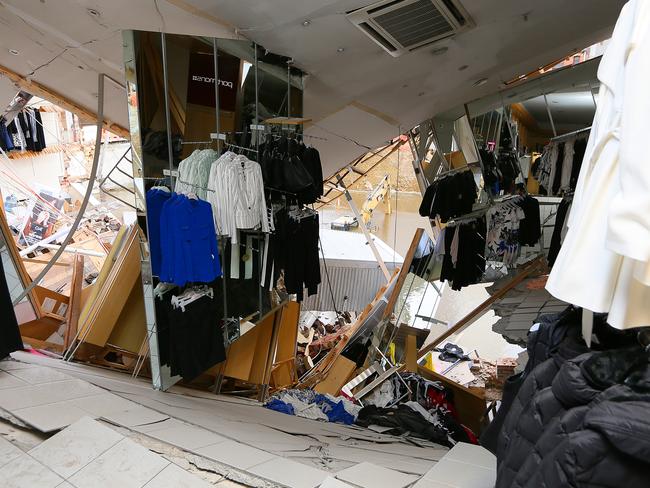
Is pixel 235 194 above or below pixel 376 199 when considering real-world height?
below

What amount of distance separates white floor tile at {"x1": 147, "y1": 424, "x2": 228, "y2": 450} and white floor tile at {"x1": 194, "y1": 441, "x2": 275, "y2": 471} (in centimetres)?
4

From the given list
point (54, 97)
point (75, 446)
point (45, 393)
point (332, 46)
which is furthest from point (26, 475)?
point (54, 97)

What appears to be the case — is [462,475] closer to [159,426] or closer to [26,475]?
[159,426]

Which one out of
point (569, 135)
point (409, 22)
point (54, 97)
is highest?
point (409, 22)

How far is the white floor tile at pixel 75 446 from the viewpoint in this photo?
5.04 feet

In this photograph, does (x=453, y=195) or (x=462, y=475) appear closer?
(x=462, y=475)

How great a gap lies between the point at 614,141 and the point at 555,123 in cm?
404

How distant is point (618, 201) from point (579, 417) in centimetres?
48

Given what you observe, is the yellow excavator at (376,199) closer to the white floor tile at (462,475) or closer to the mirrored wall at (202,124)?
the mirrored wall at (202,124)

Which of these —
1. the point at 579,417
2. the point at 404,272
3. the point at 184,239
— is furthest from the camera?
the point at 404,272

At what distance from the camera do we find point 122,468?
153cm

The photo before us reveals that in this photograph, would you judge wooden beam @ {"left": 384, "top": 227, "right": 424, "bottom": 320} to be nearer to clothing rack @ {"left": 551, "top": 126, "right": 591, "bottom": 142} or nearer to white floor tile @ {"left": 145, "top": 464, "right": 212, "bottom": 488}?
clothing rack @ {"left": 551, "top": 126, "right": 591, "bottom": 142}

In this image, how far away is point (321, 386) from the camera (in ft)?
16.8

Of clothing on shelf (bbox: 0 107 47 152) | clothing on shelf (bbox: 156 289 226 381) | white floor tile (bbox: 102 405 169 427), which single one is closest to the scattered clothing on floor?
clothing on shelf (bbox: 156 289 226 381)
